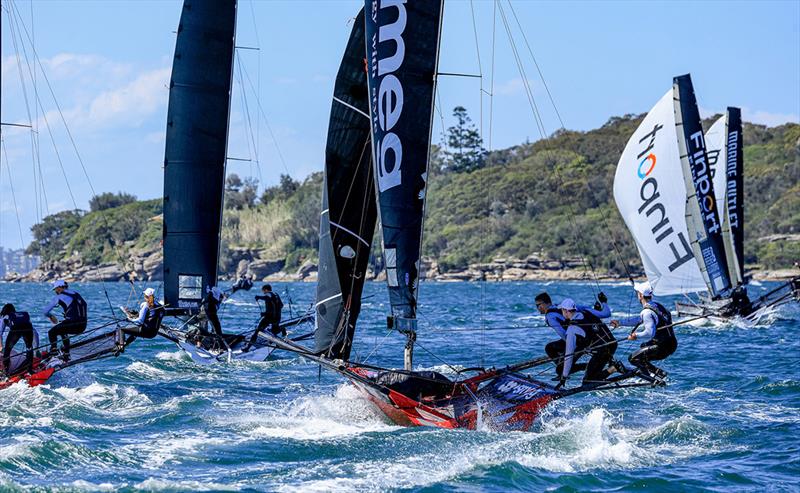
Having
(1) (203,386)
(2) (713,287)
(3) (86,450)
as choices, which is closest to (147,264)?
(2) (713,287)

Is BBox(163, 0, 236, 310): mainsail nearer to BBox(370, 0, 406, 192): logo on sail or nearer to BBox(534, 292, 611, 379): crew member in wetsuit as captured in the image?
BBox(370, 0, 406, 192): logo on sail

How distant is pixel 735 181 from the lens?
1457 inches

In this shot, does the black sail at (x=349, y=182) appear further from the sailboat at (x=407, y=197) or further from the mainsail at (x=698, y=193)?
the mainsail at (x=698, y=193)

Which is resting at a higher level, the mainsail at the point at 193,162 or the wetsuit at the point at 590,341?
the mainsail at the point at 193,162

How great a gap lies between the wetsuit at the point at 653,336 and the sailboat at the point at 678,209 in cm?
1488

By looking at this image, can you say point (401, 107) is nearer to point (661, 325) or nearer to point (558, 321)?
point (558, 321)

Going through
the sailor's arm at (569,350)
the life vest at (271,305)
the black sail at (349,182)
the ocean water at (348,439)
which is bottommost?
the ocean water at (348,439)

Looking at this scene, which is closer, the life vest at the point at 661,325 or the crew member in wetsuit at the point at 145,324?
the life vest at the point at 661,325

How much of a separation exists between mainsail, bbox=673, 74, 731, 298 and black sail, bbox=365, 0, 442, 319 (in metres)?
17.0

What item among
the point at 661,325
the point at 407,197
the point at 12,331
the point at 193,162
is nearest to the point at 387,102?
the point at 407,197

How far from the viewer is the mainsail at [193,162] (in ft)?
78.1

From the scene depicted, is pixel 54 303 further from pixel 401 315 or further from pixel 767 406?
pixel 767 406

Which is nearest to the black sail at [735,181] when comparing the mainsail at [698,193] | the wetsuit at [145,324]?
the mainsail at [698,193]

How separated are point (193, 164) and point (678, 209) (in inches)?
555
